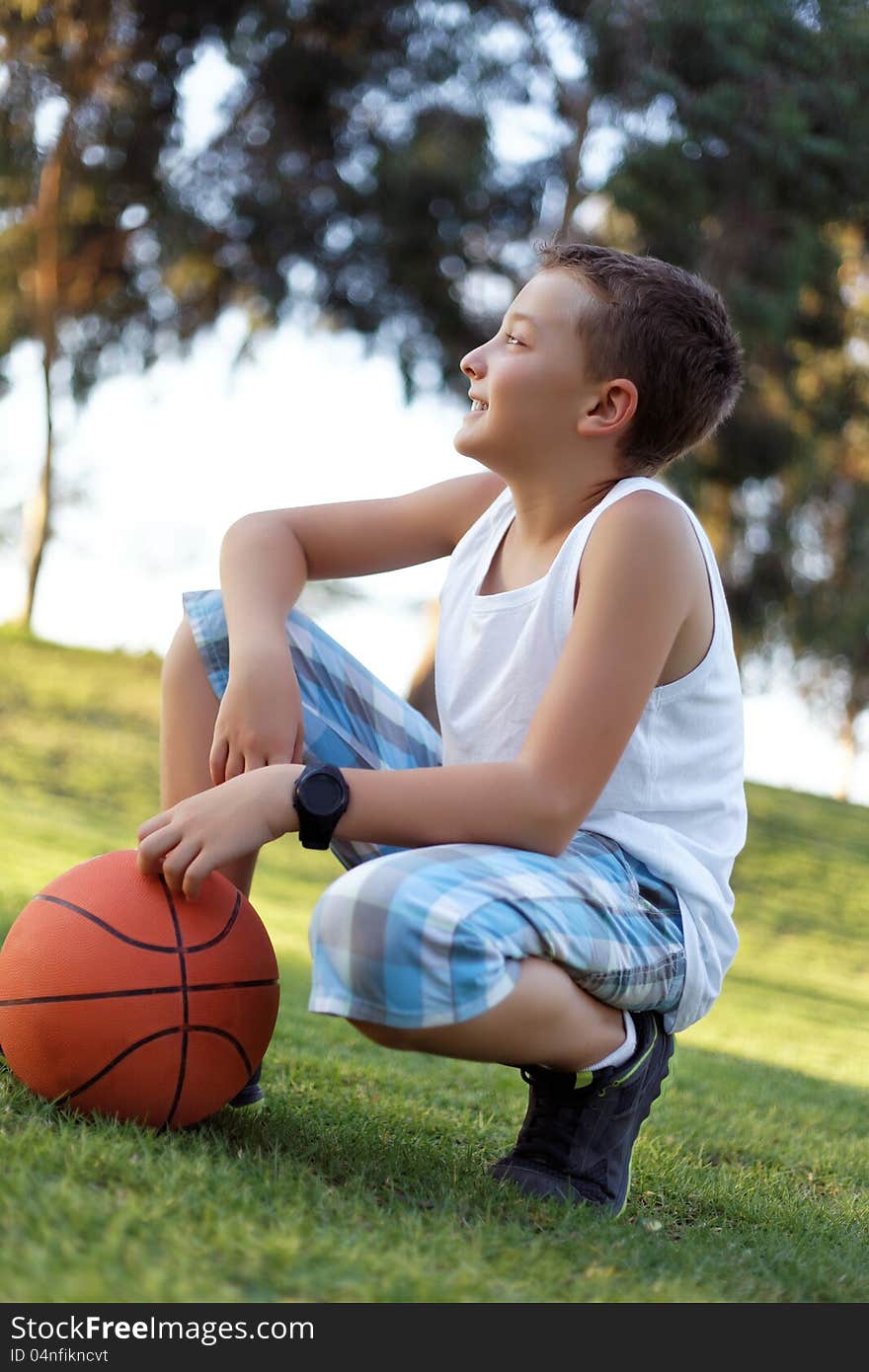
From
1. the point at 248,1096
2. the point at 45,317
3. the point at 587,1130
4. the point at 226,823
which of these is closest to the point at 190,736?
the point at 226,823

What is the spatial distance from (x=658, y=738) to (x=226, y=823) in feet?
2.67

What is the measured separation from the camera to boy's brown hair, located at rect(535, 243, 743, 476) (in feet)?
8.61

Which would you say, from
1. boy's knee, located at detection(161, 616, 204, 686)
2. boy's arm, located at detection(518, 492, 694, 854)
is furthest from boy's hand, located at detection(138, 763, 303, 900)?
boy's knee, located at detection(161, 616, 204, 686)

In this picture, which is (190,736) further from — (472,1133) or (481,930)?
(472,1133)

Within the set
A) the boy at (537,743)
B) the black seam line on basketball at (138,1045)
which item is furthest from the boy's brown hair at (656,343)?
the black seam line on basketball at (138,1045)

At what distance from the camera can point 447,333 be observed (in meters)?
14.8

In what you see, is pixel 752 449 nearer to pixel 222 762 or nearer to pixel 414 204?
pixel 414 204

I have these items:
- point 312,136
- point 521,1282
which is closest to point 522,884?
point 521,1282

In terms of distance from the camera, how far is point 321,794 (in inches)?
90.4

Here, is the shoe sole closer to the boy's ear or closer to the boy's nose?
the boy's ear

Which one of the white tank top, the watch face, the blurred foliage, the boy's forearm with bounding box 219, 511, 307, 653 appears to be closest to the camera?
the watch face

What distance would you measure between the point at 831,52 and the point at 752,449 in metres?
3.91

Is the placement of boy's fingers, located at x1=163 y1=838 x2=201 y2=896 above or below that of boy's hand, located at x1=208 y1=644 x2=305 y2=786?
below

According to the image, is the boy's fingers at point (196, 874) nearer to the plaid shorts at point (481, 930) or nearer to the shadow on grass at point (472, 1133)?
the plaid shorts at point (481, 930)
